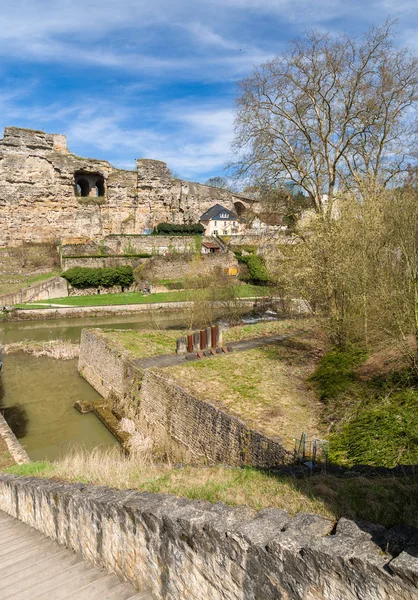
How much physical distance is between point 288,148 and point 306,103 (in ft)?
5.65

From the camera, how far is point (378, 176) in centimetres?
1656

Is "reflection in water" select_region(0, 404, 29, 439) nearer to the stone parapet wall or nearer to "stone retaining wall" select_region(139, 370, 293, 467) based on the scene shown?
"stone retaining wall" select_region(139, 370, 293, 467)

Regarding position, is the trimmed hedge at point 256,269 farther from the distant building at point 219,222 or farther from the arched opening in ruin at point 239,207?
the arched opening in ruin at point 239,207

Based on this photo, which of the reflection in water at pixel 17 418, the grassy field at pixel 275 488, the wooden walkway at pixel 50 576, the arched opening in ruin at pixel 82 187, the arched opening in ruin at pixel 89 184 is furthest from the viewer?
the arched opening in ruin at pixel 82 187

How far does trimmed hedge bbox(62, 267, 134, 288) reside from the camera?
35.1 metres

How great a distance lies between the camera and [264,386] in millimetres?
10328

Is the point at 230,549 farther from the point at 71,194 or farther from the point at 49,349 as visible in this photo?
the point at 71,194

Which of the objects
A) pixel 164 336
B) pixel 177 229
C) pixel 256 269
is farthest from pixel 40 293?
pixel 164 336

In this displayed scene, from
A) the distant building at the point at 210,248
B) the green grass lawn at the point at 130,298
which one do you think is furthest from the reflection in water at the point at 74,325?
the distant building at the point at 210,248

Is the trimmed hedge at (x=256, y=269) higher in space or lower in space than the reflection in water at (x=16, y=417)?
higher

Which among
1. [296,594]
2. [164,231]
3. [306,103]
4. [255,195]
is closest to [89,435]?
[296,594]

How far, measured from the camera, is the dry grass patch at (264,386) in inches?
323

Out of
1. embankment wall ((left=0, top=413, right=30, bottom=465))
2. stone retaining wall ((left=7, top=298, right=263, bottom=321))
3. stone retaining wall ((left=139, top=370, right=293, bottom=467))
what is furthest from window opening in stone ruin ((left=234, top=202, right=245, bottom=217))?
embankment wall ((left=0, top=413, right=30, bottom=465))

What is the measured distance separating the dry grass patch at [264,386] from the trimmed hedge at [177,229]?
3369cm
